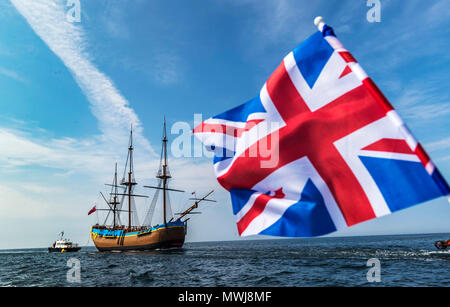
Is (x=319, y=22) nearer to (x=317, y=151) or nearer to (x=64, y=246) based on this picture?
(x=317, y=151)

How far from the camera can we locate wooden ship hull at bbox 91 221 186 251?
54.6 metres

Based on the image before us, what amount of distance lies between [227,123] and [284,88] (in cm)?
127

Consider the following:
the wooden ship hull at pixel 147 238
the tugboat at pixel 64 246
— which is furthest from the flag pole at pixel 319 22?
the tugboat at pixel 64 246

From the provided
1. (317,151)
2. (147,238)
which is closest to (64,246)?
(147,238)

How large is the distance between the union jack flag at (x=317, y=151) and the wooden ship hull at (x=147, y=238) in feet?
174

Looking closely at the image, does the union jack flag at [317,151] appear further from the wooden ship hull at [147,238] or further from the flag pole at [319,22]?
the wooden ship hull at [147,238]

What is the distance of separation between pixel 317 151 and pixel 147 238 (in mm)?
57011

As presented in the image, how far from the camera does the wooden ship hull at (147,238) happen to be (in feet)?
179

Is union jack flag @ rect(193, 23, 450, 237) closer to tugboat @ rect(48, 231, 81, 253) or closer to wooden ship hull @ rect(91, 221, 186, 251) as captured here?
wooden ship hull @ rect(91, 221, 186, 251)

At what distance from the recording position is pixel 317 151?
14.0 ft

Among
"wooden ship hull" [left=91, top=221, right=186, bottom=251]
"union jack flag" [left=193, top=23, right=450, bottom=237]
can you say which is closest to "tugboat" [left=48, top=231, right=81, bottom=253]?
"wooden ship hull" [left=91, top=221, right=186, bottom=251]

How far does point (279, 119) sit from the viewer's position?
4.64m
